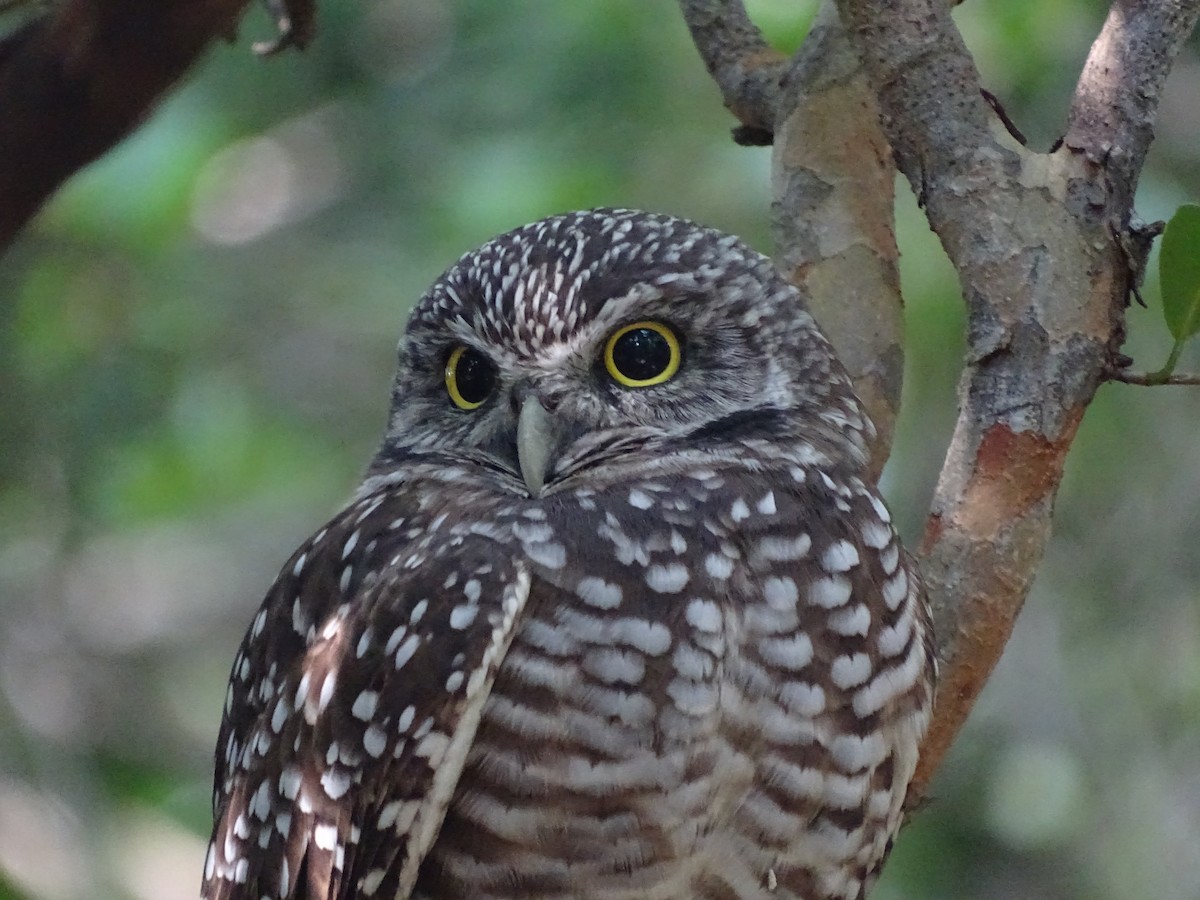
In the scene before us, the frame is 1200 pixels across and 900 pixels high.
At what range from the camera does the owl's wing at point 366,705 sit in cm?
190

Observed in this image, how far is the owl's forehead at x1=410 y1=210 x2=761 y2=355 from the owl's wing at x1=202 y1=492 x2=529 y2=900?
31 cm

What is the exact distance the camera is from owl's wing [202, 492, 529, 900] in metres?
1.90

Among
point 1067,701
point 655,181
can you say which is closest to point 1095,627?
point 1067,701

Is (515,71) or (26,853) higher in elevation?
(515,71)

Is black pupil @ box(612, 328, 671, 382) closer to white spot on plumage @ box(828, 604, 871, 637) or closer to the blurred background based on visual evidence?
white spot on plumage @ box(828, 604, 871, 637)

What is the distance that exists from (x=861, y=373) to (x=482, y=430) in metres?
0.70

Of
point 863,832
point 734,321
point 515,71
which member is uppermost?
point 515,71

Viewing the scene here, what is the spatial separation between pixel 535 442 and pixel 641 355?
0.76 ft

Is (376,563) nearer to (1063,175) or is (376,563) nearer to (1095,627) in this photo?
(1063,175)

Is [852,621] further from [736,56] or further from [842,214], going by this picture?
[736,56]

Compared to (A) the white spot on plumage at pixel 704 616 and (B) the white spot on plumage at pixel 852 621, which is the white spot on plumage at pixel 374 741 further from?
(B) the white spot on plumage at pixel 852 621

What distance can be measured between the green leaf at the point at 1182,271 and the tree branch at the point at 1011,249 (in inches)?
2.4

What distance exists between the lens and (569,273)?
230 cm

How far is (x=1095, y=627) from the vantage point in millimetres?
4930
